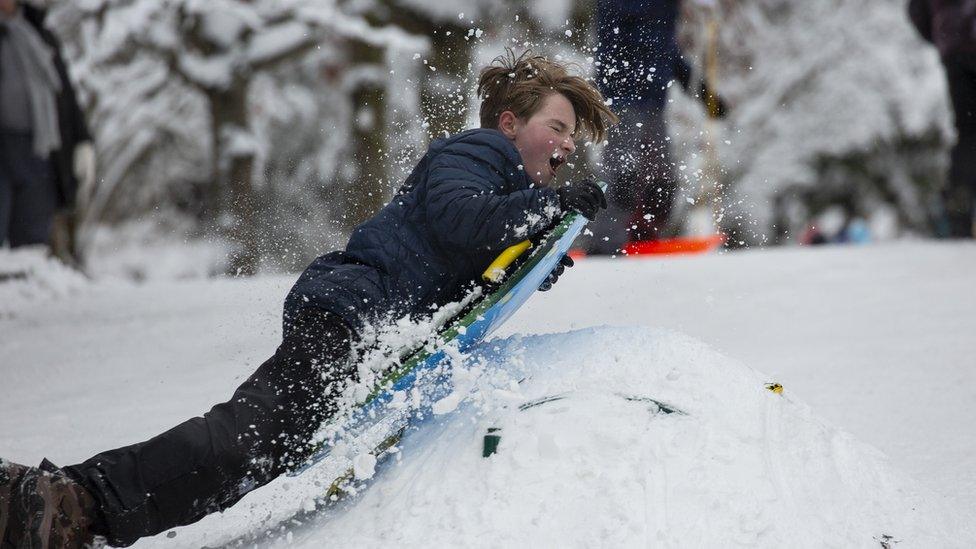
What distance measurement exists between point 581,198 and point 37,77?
506 cm

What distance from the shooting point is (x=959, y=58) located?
6691mm

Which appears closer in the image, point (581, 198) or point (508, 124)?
point (581, 198)

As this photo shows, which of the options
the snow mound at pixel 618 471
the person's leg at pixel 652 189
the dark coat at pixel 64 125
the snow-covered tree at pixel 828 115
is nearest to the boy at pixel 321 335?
the snow mound at pixel 618 471

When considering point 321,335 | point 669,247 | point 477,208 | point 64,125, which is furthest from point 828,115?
point 321,335

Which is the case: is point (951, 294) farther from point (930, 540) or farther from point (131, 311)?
point (131, 311)

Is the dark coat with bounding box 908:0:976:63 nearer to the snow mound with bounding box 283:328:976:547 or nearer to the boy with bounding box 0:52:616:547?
the boy with bounding box 0:52:616:547

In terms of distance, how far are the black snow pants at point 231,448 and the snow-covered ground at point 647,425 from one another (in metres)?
0.21

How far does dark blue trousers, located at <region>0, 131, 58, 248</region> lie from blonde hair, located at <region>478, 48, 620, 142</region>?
4387mm

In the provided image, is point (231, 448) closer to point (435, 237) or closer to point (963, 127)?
point (435, 237)

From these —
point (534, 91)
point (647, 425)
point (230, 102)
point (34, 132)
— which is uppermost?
point (230, 102)

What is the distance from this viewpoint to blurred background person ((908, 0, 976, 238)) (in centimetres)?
657

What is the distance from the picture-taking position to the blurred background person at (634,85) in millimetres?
5930

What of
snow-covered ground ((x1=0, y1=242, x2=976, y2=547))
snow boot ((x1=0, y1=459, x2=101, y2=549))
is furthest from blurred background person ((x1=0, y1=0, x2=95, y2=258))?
snow boot ((x1=0, y1=459, x2=101, y2=549))

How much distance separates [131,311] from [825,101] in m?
15.9
